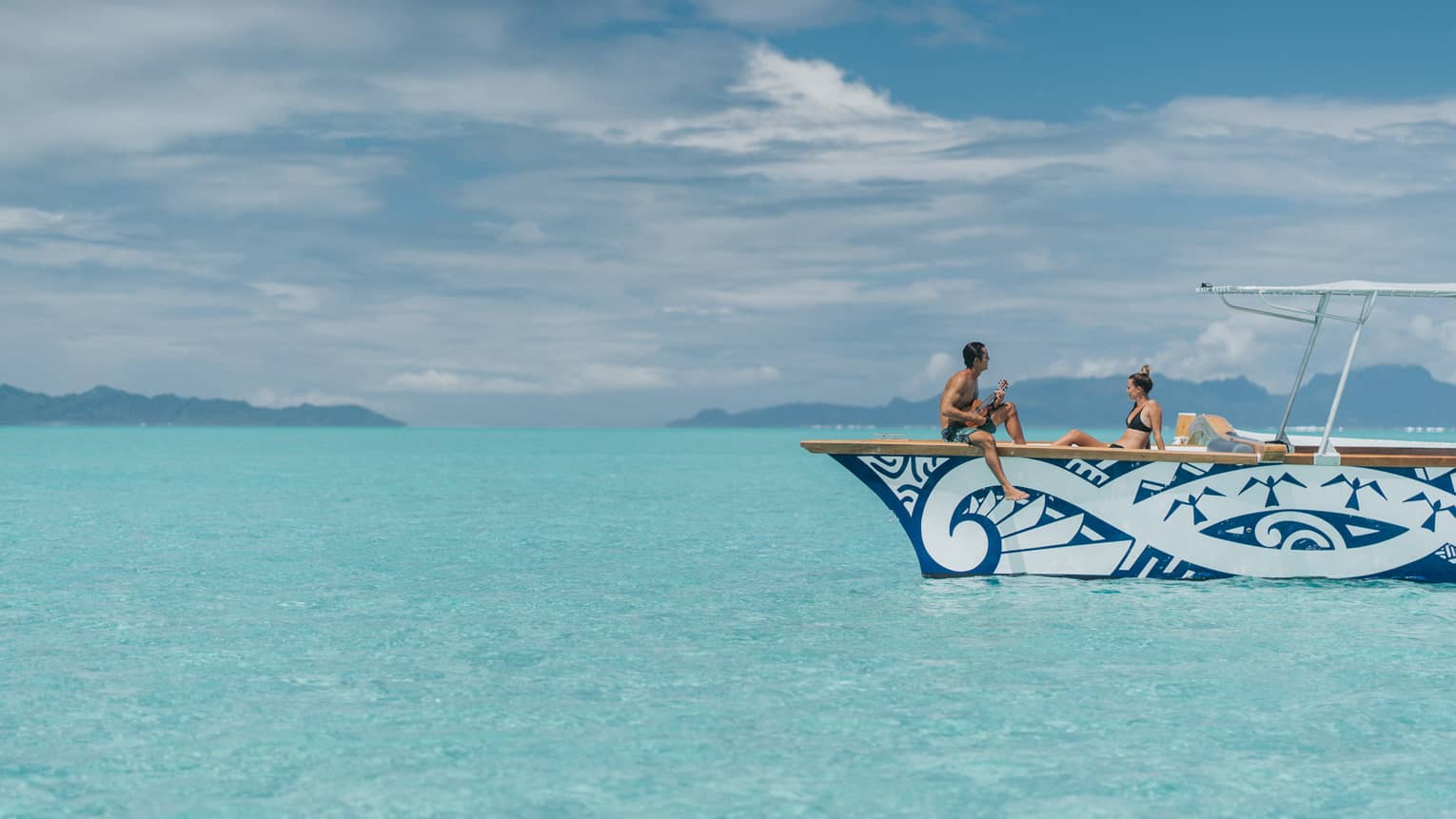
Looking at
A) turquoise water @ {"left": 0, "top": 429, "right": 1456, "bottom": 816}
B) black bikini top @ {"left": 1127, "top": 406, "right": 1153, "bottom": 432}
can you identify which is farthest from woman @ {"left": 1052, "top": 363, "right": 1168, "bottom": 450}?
turquoise water @ {"left": 0, "top": 429, "right": 1456, "bottom": 816}

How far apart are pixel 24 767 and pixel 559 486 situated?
35231 mm

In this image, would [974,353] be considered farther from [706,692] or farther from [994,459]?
[706,692]

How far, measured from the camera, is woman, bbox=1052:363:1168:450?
1273 cm

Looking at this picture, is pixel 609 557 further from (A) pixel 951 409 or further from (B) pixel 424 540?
(A) pixel 951 409

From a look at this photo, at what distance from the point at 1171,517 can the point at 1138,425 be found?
1.37 metres

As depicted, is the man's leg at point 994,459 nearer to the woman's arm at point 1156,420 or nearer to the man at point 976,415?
the man at point 976,415

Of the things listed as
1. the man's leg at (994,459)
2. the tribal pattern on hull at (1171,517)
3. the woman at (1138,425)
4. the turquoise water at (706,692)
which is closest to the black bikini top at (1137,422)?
the woman at (1138,425)

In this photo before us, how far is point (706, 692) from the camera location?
336 inches

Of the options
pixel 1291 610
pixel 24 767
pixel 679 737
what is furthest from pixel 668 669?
pixel 1291 610

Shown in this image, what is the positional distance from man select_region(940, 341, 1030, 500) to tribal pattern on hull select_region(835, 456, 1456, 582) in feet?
0.50

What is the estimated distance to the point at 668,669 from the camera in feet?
30.5

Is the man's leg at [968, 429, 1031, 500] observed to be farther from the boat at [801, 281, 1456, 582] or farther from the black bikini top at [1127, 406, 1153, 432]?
the black bikini top at [1127, 406, 1153, 432]

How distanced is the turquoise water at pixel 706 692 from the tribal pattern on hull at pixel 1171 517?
333mm

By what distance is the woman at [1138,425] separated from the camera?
1273 centimetres
